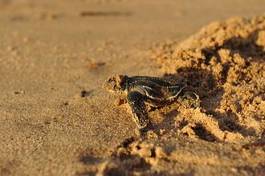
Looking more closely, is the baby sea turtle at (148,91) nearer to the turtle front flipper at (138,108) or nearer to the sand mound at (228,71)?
the turtle front flipper at (138,108)

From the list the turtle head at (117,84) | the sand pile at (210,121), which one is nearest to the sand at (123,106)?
the sand pile at (210,121)

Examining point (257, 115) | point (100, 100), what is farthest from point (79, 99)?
point (257, 115)

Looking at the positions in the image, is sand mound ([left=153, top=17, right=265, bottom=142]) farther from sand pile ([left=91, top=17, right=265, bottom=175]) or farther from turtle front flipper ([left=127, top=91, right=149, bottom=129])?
turtle front flipper ([left=127, top=91, right=149, bottom=129])

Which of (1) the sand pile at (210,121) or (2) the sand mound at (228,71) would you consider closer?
(1) the sand pile at (210,121)

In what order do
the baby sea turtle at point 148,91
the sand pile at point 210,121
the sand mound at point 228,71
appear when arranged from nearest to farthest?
the sand pile at point 210,121, the sand mound at point 228,71, the baby sea turtle at point 148,91

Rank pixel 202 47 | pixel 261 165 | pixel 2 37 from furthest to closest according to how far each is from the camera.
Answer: pixel 2 37 → pixel 202 47 → pixel 261 165

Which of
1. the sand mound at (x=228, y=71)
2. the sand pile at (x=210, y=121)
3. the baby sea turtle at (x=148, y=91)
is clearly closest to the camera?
the sand pile at (x=210, y=121)

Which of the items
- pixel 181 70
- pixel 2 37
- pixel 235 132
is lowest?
pixel 235 132

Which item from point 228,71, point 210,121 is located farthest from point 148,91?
point 228,71

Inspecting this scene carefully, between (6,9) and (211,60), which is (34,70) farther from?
(6,9)
